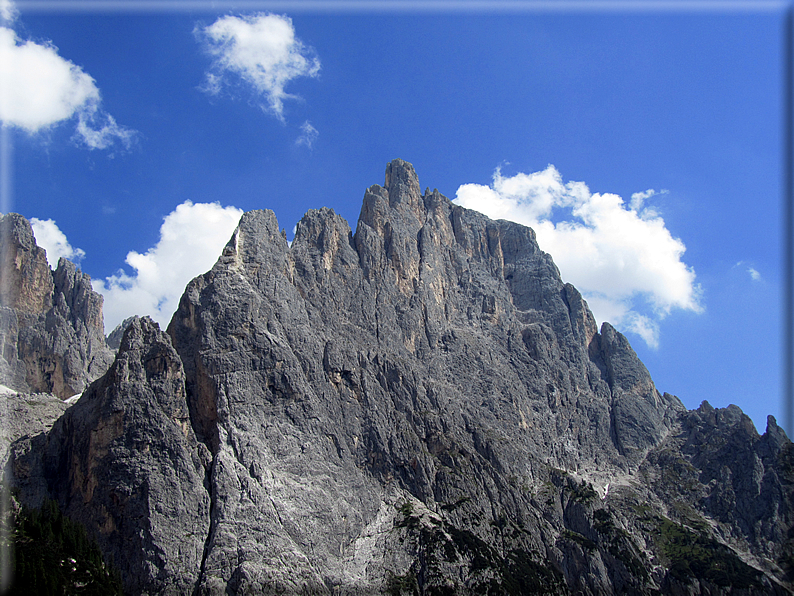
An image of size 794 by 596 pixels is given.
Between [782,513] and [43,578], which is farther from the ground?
[782,513]

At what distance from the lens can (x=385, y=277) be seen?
652 feet

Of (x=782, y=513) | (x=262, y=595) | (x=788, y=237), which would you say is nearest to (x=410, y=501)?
(x=262, y=595)

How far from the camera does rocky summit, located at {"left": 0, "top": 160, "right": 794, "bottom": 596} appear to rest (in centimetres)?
12481

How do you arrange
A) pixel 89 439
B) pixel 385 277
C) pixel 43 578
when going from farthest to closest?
pixel 385 277
pixel 89 439
pixel 43 578

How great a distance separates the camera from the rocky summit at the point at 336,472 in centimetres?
12481

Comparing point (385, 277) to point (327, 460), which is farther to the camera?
point (385, 277)

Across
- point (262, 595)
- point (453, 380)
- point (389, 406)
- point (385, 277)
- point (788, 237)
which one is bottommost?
point (262, 595)

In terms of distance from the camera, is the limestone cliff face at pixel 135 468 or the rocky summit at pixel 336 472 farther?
the rocky summit at pixel 336 472

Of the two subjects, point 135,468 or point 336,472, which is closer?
point 135,468

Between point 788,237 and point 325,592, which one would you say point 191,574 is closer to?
point 325,592

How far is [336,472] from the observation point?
146 m

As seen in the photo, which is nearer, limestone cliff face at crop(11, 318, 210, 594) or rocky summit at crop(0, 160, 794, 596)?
limestone cliff face at crop(11, 318, 210, 594)

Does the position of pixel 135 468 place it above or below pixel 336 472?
below

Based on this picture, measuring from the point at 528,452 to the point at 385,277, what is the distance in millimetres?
65522
